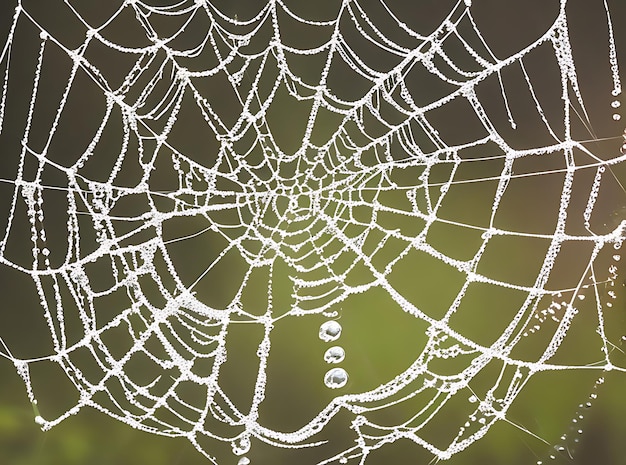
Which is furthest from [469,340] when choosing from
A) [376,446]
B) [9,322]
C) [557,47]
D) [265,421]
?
[9,322]

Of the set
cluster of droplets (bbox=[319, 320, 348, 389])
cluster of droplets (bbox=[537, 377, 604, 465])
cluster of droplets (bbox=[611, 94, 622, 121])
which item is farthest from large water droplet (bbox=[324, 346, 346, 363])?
cluster of droplets (bbox=[611, 94, 622, 121])

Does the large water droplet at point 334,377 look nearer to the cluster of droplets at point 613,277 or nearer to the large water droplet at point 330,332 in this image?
the large water droplet at point 330,332

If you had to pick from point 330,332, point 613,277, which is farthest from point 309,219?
point 613,277

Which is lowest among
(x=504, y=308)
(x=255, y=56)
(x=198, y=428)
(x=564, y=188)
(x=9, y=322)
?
(x=198, y=428)

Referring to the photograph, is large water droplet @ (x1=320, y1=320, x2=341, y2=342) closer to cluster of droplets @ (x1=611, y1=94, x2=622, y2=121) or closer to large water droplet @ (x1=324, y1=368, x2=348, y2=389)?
large water droplet @ (x1=324, y1=368, x2=348, y2=389)

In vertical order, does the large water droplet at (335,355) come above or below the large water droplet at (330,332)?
below

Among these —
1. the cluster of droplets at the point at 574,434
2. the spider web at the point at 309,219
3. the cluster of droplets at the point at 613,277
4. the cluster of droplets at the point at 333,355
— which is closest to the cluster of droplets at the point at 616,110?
the spider web at the point at 309,219

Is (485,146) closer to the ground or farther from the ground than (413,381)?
farther from the ground

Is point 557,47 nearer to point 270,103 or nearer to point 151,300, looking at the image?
point 270,103
